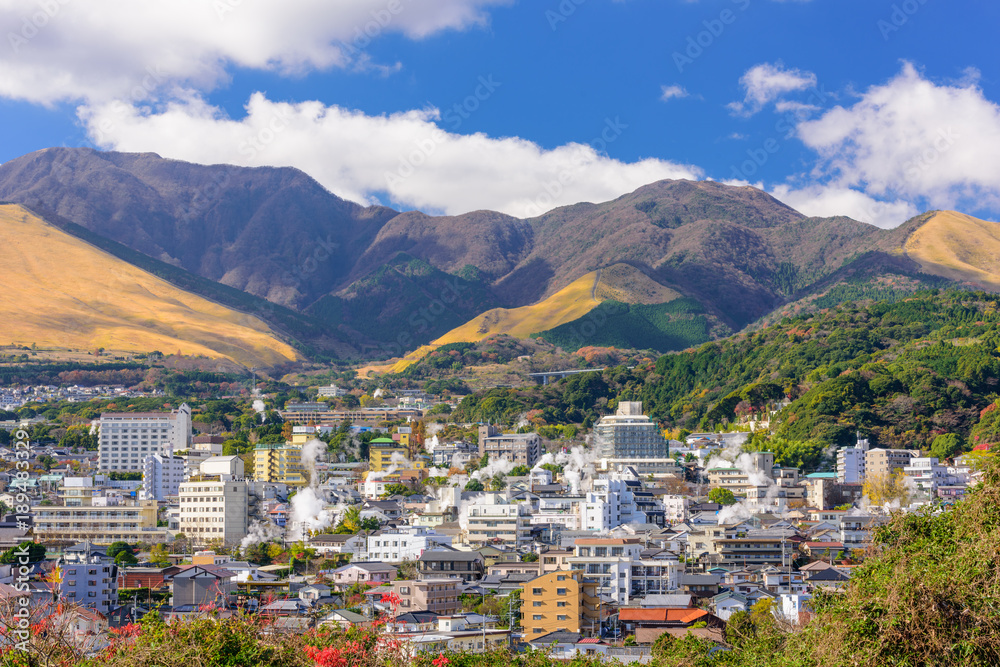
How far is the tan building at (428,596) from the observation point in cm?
3819

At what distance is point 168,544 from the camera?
5716 cm

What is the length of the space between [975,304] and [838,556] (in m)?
69.1

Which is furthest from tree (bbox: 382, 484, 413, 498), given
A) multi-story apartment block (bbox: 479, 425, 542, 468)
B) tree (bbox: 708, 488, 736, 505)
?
tree (bbox: 708, 488, 736, 505)

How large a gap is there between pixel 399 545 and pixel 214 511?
1308 cm

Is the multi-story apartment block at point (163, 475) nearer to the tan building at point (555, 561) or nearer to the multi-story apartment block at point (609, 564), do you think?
the tan building at point (555, 561)

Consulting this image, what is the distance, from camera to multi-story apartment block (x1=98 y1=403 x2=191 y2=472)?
89.4 metres

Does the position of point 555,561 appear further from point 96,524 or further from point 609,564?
point 96,524

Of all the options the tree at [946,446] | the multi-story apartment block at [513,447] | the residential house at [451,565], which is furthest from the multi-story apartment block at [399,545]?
the tree at [946,446]

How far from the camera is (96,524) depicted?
57219 millimetres

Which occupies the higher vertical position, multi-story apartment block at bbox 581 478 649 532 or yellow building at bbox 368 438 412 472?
yellow building at bbox 368 438 412 472

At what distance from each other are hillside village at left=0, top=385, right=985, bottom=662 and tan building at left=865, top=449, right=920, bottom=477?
17 cm

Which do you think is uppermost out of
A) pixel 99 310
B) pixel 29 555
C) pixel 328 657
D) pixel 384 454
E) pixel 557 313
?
pixel 557 313

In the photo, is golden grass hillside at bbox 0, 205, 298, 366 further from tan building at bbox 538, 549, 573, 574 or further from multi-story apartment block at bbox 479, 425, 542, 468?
tan building at bbox 538, 549, 573, 574

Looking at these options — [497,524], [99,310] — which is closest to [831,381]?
[497,524]
